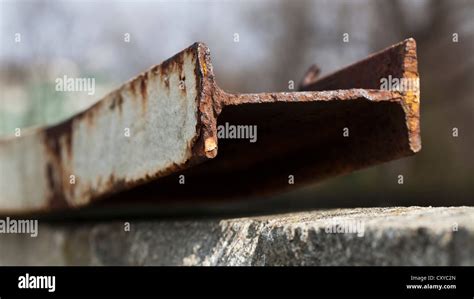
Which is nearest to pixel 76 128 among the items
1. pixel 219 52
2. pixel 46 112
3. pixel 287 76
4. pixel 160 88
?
pixel 160 88

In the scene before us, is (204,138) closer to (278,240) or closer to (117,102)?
(278,240)

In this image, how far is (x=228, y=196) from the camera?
2.71 meters

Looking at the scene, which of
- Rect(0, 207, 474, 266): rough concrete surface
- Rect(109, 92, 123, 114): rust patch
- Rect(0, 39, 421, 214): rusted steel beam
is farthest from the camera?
Rect(109, 92, 123, 114): rust patch

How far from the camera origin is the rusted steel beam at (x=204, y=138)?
62.9 inches

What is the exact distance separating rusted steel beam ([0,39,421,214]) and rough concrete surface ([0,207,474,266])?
18cm

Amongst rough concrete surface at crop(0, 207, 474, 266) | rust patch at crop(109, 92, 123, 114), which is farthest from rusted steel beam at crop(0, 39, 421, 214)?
rough concrete surface at crop(0, 207, 474, 266)

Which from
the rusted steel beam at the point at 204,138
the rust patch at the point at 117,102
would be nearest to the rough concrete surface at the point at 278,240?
the rusted steel beam at the point at 204,138

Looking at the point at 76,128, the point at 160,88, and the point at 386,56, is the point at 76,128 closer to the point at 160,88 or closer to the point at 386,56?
the point at 160,88

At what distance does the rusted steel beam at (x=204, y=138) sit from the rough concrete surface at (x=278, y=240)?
179mm

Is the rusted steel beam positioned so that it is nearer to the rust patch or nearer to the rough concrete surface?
the rust patch

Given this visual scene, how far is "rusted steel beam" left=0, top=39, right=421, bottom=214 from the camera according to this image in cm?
160

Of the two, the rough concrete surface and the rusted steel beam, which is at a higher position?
the rusted steel beam

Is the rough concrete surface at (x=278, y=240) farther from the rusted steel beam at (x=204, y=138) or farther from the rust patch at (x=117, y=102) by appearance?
the rust patch at (x=117, y=102)

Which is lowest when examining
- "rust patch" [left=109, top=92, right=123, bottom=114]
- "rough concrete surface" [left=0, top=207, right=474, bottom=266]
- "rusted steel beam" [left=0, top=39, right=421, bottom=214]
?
"rough concrete surface" [left=0, top=207, right=474, bottom=266]
